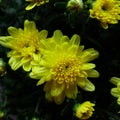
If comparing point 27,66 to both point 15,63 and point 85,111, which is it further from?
point 85,111

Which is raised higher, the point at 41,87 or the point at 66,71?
the point at 66,71

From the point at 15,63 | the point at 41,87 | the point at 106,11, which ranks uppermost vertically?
the point at 106,11

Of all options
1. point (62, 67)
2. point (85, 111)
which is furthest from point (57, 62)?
point (85, 111)

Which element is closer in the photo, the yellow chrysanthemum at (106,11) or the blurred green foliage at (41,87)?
the yellow chrysanthemum at (106,11)

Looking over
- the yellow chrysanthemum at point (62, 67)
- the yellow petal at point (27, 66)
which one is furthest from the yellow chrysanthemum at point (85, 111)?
the yellow petal at point (27, 66)

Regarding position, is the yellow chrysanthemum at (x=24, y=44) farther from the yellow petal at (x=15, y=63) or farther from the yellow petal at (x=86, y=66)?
the yellow petal at (x=86, y=66)

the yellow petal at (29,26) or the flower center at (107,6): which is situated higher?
the flower center at (107,6)
